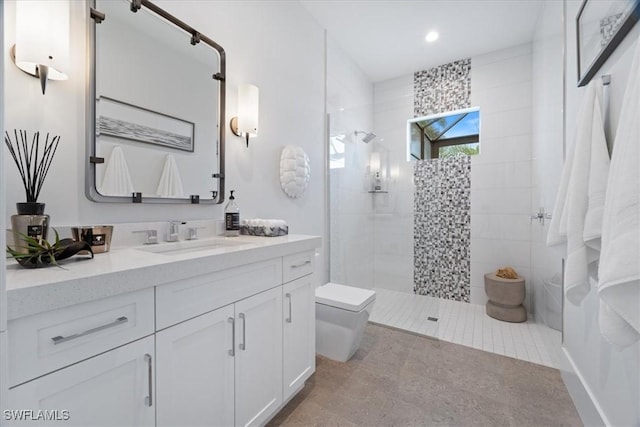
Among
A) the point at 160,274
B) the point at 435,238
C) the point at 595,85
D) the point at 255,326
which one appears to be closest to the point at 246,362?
the point at 255,326

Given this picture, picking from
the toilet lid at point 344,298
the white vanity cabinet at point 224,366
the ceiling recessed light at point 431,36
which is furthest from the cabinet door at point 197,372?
the ceiling recessed light at point 431,36

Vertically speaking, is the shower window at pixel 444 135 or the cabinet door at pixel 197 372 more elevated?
the shower window at pixel 444 135

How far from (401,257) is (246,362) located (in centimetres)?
236

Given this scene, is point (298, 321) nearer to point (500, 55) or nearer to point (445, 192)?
point (445, 192)

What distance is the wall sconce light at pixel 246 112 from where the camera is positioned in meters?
1.71

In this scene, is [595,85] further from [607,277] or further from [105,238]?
[105,238]

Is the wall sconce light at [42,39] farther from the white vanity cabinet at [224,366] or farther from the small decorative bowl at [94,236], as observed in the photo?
the white vanity cabinet at [224,366]

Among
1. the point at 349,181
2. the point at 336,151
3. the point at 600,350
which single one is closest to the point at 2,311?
the point at 600,350

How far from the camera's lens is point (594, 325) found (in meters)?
1.28

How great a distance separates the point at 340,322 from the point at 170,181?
1.40 meters

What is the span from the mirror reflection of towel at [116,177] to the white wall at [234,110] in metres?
0.07

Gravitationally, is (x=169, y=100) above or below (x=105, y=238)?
above

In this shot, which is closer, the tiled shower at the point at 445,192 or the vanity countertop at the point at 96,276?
the vanity countertop at the point at 96,276

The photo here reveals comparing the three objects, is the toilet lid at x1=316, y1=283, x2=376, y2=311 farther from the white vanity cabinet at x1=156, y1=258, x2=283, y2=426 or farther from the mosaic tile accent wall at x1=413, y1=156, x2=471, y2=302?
the mosaic tile accent wall at x1=413, y1=156, x2=471, y2=302
